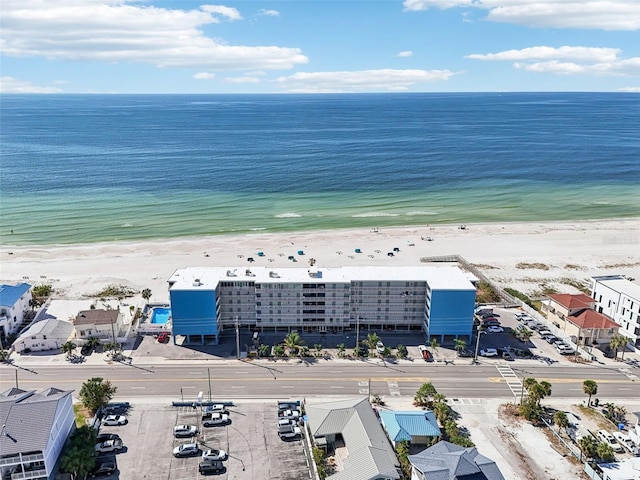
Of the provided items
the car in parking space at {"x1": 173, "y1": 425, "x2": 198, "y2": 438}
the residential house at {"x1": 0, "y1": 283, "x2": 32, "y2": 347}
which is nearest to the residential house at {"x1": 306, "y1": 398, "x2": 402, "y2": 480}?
the car in parking space at {"x1": 173, "y1": 425, "x2": 198, "y2": 438}

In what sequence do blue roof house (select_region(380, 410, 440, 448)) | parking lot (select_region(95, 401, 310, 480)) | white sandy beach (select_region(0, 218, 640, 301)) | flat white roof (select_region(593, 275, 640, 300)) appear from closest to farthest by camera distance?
parking lot (select_region(95, 401, 310, 480)), blue roof house (select_region(380, 410, 440, 448)), flat white roof (select_region(593, 275, 640, 300)), white sandy beach (select_region(0, 218, 640, 301))

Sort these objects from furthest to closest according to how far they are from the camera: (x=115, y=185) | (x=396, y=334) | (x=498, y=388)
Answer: (x=115, y=185) → (x=396, y=334) → (x=498, y=388)

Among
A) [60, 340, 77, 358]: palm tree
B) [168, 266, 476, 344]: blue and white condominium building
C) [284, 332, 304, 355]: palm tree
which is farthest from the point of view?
[168, 266, 476, 344]: blue and white condominium building

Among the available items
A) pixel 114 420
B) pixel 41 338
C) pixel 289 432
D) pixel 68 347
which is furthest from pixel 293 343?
pixel 41 338

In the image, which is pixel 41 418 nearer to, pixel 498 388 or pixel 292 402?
pixel 292 402

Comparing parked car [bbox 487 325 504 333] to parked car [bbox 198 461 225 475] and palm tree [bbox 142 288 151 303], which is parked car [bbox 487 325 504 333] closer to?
parked car [bbox 198 461 225 475]

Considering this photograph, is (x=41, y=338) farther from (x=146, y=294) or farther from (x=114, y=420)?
(x=114, y=420)

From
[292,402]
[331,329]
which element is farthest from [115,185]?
[292,402]
